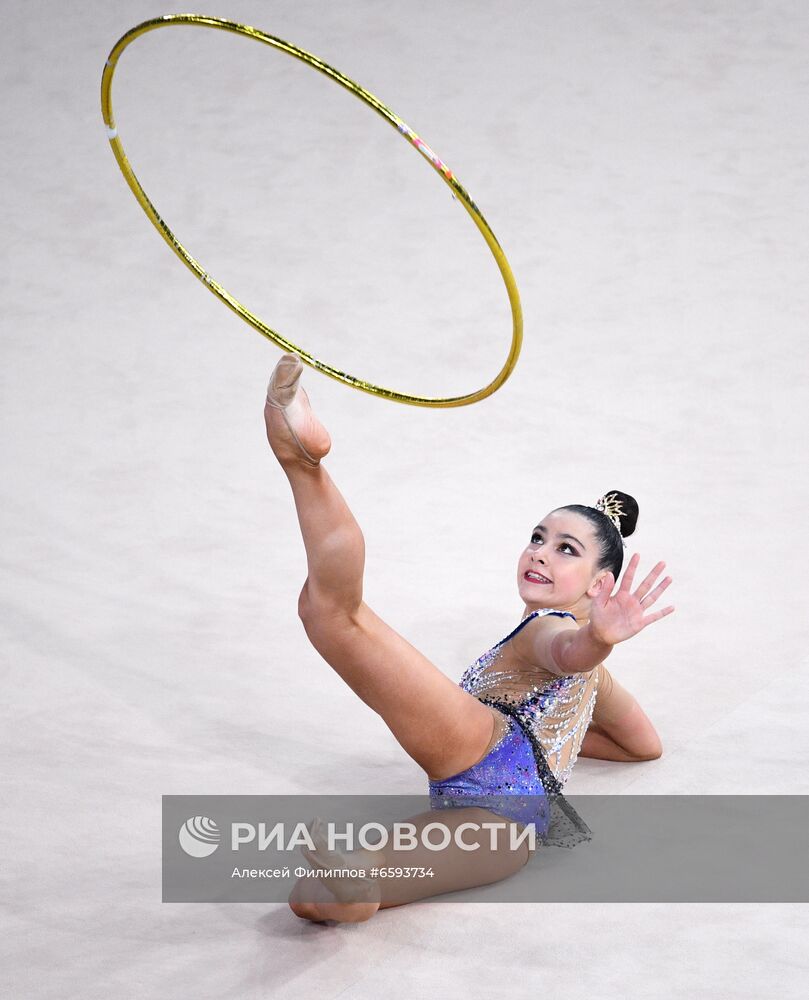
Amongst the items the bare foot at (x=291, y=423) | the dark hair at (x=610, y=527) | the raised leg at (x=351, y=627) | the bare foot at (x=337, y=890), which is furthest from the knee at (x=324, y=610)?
the dark hair at (x=610, y=527)

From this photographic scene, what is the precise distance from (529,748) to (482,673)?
223 millimetres

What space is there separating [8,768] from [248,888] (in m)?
0.78

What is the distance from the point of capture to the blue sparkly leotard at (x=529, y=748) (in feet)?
8.00

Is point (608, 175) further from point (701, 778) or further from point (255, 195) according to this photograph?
point (701, 778)

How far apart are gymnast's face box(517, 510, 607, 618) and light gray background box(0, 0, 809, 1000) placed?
462mm

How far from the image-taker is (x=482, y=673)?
267 centimetres

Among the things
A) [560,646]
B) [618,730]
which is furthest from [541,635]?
[618,730]

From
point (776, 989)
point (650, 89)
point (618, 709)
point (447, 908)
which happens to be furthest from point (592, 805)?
point (650, 89)

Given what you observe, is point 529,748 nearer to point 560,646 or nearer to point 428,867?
point 560,646

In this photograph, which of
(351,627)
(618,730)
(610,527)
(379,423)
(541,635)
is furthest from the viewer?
(379,423)

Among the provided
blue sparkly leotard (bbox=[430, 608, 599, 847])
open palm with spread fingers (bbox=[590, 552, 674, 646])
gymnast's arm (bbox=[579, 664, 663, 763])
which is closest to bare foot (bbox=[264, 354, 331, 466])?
open palm with spread fingers (bbox=[590, 552, 674, 646])

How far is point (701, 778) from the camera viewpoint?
2883 mm

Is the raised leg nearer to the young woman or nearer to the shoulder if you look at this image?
the young woman

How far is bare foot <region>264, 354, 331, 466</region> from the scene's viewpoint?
Answer: 2.16m
